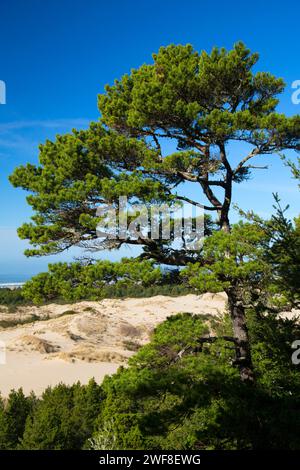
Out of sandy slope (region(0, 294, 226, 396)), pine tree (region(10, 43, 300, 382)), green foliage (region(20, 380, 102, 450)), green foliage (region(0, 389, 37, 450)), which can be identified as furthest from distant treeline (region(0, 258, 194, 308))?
sandy slope (region(0, 294, 226, 396))

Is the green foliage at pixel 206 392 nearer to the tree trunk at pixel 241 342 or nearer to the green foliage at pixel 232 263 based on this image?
the tree trunk at pixel 241 342

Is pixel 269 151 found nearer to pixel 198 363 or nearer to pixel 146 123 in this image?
pixel 146 123

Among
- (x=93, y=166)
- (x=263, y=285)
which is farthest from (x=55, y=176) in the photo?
(x=263, y=285)

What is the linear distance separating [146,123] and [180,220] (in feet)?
9.68

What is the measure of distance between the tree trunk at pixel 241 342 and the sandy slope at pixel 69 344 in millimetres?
5615

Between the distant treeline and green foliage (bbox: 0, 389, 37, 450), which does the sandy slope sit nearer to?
green foliage (bbox: 0, 389, 37, 450)

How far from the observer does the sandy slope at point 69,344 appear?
897 inches

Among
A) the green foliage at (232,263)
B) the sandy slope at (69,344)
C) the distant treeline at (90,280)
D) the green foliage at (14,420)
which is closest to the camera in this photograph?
the green foliage at (232,263)

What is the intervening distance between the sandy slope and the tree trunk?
18.4 ft

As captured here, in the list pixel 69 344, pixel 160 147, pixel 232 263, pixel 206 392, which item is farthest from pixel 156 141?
pixel 69 344

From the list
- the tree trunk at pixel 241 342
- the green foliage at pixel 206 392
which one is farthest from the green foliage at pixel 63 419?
the tree trunk at pixel 241 342
